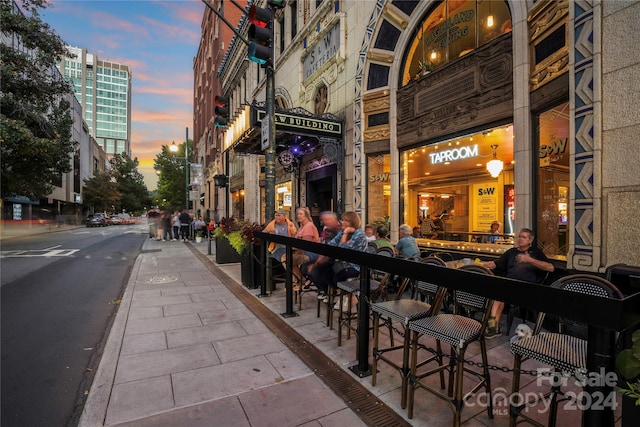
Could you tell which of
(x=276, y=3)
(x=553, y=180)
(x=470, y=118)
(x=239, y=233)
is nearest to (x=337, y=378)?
(x=553, y=180)

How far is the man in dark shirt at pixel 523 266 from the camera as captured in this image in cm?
446

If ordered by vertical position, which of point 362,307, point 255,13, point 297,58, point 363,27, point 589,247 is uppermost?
point 297,58

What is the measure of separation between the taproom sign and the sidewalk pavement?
4.64 m

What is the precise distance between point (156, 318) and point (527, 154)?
6.71 meters

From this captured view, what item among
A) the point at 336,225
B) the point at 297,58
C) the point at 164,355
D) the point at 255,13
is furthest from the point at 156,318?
the point at 297,58

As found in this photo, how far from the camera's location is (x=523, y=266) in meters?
4.54

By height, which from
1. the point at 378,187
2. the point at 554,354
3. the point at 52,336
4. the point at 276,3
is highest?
the point at 276,3

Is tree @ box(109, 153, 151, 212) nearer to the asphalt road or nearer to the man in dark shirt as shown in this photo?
the asphalt road

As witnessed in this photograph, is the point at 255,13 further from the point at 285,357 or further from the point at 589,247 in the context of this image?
the point at 589,247

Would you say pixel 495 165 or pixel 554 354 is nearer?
pixel 554 354

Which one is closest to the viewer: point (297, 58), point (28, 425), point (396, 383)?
point (28, 425)

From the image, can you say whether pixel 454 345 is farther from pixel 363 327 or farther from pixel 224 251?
pixel 224 251

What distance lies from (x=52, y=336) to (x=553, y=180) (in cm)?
799

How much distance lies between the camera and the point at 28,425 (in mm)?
2695
